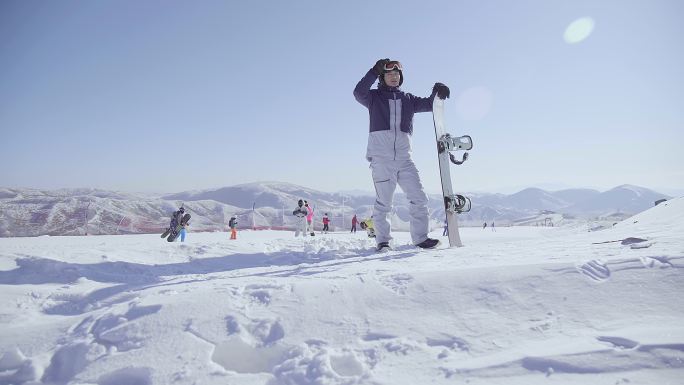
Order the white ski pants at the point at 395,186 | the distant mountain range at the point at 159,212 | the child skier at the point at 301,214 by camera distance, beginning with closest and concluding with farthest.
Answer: the white ski pants at the point at 395,186 < the child skier at the point at 301,214 < the distant mountain range at the point at 159,212

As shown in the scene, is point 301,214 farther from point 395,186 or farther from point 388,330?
point 388,330

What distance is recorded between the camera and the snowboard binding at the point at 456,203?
15.1 feet

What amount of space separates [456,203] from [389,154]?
1.15 meters

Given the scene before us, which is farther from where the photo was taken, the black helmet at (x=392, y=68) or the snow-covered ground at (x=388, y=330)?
the black helmet at (x=392, y=68)

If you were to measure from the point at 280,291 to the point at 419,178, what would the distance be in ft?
9.62

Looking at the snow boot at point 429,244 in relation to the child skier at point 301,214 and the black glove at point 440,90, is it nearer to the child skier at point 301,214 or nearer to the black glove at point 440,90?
the black glove at point 440,90

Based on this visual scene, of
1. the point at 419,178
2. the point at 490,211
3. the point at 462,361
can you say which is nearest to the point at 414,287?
the point at 462,361

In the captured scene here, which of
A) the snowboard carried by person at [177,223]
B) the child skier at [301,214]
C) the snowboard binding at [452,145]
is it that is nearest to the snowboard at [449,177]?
the snowboard binding at [452,145]

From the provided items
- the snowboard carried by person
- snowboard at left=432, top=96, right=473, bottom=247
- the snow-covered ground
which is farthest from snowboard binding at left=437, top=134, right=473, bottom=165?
the snowboard carried by person

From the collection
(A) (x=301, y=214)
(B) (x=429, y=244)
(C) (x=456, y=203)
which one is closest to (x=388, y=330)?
(B) (x=429, y=244)

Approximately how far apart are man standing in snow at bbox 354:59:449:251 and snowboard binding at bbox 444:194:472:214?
1.35 ft

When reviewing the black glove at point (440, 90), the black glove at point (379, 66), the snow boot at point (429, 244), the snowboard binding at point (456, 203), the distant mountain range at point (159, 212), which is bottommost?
the snow boot at point (429, 244)

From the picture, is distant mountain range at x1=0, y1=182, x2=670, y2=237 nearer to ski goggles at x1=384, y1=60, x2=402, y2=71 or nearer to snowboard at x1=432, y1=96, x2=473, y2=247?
snowboard at x1=432, y1=96, x2=473, y2=247

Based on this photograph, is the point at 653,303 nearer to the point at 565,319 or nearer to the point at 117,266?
the point at 565,319
